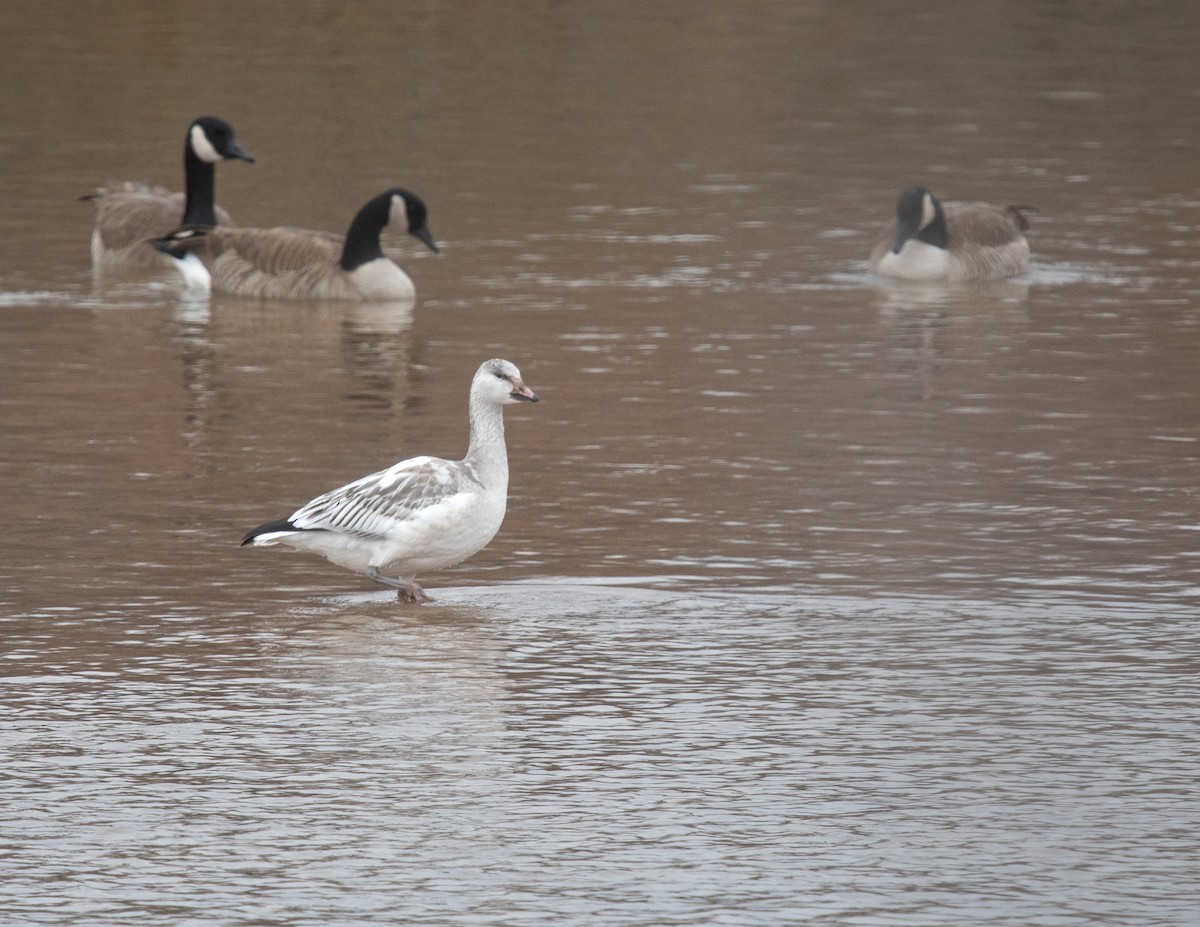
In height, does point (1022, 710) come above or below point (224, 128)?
below

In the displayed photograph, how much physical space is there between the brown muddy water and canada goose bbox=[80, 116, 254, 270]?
0.50m

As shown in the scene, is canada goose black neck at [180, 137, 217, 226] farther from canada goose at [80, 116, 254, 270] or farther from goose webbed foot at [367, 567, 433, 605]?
goose webbed foot at [367, 567, 433, 605]

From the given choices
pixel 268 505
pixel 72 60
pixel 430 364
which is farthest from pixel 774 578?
pixel 72 60

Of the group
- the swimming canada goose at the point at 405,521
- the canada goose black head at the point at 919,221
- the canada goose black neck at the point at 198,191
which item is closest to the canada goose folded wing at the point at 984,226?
the canada goose black head at the point at 919,221

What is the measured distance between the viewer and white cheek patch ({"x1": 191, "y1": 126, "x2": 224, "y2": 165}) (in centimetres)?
2238

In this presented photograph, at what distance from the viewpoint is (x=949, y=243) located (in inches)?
832

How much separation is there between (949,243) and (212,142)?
273 inches

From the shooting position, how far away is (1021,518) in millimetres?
11562

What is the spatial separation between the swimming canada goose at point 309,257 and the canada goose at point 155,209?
90 cm

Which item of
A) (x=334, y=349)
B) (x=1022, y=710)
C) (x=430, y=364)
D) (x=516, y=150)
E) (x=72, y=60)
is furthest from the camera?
(x=72, y=60)

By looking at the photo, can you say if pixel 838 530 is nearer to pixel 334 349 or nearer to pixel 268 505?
pixel 268 505

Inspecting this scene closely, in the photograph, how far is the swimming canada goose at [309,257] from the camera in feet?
65.8

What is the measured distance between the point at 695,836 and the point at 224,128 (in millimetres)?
16680

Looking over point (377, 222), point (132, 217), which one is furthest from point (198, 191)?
point (377, 222)
